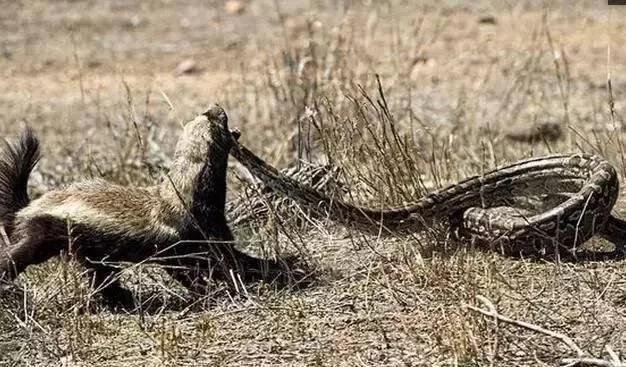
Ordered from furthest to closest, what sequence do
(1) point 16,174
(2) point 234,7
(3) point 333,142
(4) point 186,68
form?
(2) point 234,7 < (4) point 186,68 < (3) point 333,142 < (1) point 16,174

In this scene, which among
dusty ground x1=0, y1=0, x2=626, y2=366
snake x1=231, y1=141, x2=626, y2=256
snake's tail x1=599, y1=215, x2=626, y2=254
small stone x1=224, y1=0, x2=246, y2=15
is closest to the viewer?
dusty ground x1=0, y1=0, x2=626, y2=366

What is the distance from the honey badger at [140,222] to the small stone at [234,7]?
10.7 metres

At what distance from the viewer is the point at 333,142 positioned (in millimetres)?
7414

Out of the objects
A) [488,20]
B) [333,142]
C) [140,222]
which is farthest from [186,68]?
[140,222]

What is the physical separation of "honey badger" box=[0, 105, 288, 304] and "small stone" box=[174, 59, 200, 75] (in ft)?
26.2

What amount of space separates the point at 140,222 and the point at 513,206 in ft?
6.54

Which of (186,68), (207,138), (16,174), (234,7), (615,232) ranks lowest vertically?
(186,68)

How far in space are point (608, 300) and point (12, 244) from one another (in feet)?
9.28

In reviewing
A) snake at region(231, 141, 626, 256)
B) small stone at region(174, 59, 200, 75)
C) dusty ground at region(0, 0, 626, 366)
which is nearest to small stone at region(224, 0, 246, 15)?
dusty ground at region(0, 0, 626, 366)

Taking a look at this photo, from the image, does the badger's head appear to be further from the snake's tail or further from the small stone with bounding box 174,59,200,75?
the small stone with bounding box 174,59,200,75

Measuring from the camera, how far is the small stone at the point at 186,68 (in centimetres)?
1462

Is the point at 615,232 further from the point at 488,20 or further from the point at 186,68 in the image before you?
the point at 488,20

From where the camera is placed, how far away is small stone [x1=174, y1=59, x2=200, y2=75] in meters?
14.6

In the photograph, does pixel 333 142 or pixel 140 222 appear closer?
pixel 140 222
